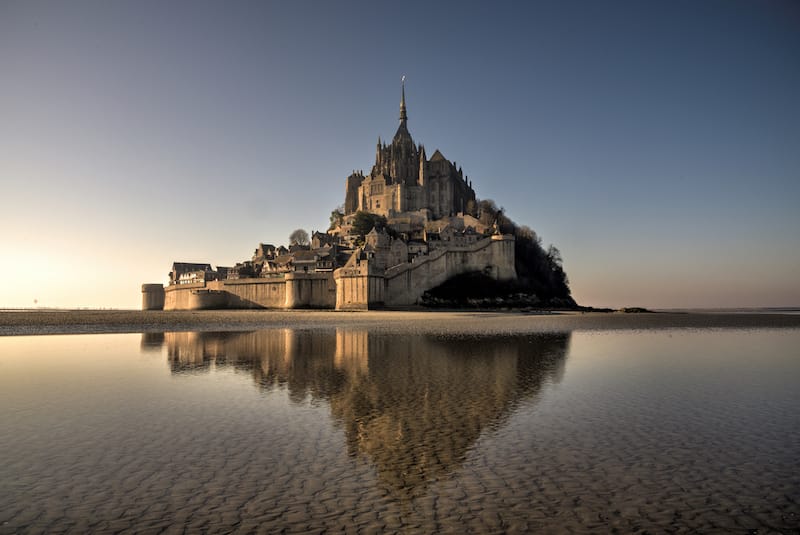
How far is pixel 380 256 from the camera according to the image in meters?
63.4

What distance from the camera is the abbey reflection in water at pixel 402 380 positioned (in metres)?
6.61

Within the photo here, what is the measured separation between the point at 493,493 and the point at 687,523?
1.68 metres

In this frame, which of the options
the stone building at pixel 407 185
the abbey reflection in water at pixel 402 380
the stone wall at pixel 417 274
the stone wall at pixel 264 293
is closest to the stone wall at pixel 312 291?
the stone wall at pixel 264 293

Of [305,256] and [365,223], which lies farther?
[365,223]

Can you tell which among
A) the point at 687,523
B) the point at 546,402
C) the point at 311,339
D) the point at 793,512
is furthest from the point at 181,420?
the point at 311,339

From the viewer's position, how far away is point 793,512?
4.54 meters

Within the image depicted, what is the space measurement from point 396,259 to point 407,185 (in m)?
26.6

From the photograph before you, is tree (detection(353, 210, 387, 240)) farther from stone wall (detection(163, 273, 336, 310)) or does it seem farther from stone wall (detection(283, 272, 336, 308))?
stone wall (detection(163, 273, 336, 310))

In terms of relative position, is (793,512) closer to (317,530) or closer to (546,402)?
(317,530)

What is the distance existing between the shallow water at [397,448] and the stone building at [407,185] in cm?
7137

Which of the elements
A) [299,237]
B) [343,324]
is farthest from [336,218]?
[343,324]

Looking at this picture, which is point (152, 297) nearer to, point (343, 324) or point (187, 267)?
point (187, 267)

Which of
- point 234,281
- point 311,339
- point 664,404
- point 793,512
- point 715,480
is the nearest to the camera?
point 793,512

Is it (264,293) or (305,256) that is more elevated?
(305,256)
